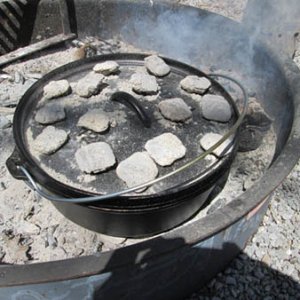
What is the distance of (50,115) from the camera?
1.51 metres

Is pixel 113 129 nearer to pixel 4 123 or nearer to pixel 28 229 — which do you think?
pixel 28 229

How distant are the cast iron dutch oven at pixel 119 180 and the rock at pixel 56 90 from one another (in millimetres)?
52

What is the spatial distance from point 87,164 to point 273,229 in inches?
41.9

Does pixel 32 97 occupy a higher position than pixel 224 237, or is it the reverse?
pixel 32 97

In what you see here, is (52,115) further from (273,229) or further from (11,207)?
(273,229)

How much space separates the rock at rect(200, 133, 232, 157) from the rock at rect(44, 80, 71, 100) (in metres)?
0.59

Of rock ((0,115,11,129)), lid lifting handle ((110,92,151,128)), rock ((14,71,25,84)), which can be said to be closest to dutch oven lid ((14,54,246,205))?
lid lifting handle ((110,92,151,128))

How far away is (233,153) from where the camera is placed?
146 centimetres

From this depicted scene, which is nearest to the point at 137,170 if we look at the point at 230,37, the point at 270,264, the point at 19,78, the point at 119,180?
the point at 119,180

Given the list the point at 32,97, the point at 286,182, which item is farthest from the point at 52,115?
the point at 286,182

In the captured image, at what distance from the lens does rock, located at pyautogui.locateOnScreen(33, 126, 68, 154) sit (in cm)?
140

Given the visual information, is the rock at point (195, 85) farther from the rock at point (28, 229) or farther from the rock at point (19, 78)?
the rock at point (19, 78)

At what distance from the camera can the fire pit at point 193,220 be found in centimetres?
116

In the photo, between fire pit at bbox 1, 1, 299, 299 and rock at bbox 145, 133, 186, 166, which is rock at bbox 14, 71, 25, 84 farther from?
rock at bbox 145, 133, 186, 166
